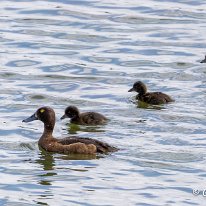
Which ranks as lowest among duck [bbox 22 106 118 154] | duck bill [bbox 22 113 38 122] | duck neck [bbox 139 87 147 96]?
duck [bbox 22 106 118 154]

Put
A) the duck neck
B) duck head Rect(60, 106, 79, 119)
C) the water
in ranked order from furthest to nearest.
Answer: the duck neck
duck head Rect(60, 106, 79, 119)
the water

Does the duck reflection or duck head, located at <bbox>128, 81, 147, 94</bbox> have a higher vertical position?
duck head, located at <bbox>128, 81, 147, 94</bbox>

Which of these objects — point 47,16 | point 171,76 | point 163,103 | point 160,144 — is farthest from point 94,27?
point 160,144

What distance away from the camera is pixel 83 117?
18.1m

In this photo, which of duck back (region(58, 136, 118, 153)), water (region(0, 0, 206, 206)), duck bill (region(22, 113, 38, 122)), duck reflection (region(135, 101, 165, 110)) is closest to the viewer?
water (region(0, 0, 206, 206))

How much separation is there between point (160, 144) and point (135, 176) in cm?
170

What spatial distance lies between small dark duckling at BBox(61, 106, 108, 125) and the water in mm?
126

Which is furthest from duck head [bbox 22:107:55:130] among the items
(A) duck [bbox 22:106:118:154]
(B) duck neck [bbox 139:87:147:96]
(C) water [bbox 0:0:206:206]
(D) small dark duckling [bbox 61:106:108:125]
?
(B) duck neck [bbox 139:87:147:96]

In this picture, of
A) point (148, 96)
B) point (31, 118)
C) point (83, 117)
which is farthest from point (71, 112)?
point (148, 96)

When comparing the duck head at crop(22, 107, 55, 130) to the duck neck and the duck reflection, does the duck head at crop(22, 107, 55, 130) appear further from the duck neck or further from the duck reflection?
the duck neck

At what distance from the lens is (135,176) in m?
15.0

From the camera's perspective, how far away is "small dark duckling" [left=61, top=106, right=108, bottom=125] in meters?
17.8

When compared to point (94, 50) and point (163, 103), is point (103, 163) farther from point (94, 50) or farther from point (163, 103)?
point (94, 50)

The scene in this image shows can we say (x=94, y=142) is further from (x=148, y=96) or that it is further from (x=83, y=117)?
(x=148, y=96)
